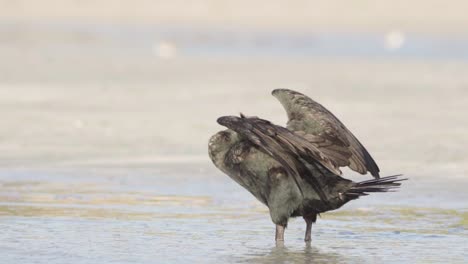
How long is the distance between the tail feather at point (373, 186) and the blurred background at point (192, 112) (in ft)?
1.33

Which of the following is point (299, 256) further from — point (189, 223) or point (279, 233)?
point (189, 223)

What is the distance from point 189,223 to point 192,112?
606cm

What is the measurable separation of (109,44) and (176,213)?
15577 mm

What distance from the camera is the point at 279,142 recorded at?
8234 mm

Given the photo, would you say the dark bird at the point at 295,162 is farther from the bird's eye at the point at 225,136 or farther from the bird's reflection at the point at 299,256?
the bird's reflection at the point at 299,256

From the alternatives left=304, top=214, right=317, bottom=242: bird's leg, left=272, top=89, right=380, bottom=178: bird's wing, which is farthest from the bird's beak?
left=304, top=214, right=317, bottom=242: bird's leg

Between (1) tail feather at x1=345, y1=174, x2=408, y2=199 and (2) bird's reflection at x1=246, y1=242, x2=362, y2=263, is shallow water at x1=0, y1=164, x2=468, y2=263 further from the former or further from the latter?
(1) tail feather at x1=345, y1=174, x2=408, y2=199

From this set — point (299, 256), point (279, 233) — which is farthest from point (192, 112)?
point (299, 256)

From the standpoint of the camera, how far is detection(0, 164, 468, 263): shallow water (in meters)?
8.34

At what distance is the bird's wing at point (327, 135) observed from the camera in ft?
29.2

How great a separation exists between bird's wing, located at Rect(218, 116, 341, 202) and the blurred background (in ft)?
2.01

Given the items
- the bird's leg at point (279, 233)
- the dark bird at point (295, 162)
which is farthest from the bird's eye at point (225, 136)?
the bird's leg at point (279, 233)

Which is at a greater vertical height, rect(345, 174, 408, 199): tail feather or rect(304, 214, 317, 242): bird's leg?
rect(345, 174, 408, 199): tail feather

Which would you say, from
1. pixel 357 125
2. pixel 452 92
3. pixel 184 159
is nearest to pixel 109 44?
pixel 452 92
